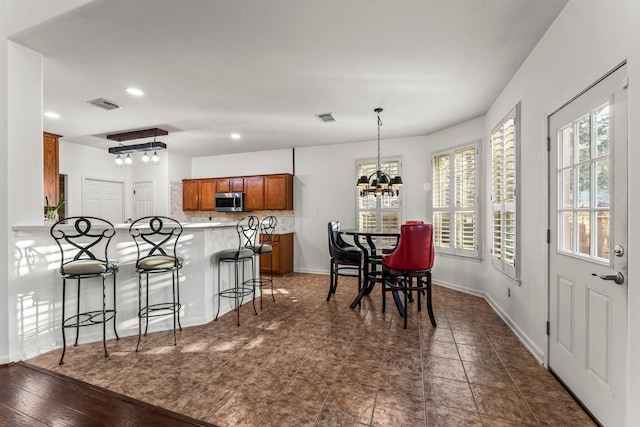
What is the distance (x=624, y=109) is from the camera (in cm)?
146

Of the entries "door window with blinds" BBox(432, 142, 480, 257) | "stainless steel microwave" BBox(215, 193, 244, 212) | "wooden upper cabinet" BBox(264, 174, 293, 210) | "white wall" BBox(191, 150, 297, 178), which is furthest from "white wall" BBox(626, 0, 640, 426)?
"stainless steel microwave" BBox(215, 193, 244, 212)

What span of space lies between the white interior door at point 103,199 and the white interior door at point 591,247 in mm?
7431

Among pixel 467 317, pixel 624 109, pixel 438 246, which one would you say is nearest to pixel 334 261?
pixel 467 317

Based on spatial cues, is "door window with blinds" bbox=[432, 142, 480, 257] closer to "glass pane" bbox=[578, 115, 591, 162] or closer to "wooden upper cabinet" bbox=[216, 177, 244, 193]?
"glass pane" bbox=[578, 115, 591, 162]

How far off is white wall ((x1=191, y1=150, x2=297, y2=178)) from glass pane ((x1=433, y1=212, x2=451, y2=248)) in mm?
3102

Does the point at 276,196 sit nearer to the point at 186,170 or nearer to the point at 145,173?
the point at 186,170

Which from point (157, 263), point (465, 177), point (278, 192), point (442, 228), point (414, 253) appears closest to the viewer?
point (157, 263)

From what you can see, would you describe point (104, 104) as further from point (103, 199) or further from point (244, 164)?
point (103, 199)

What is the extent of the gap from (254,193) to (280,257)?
152cm

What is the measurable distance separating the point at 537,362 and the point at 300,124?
4035 mm

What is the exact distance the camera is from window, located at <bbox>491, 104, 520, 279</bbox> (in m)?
2.93

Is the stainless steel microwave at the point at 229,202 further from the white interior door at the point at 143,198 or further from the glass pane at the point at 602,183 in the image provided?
the glass pane at the point at 602,183

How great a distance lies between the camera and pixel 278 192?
19.5ft

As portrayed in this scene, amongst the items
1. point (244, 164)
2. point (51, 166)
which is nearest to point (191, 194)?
point (244, 164)
